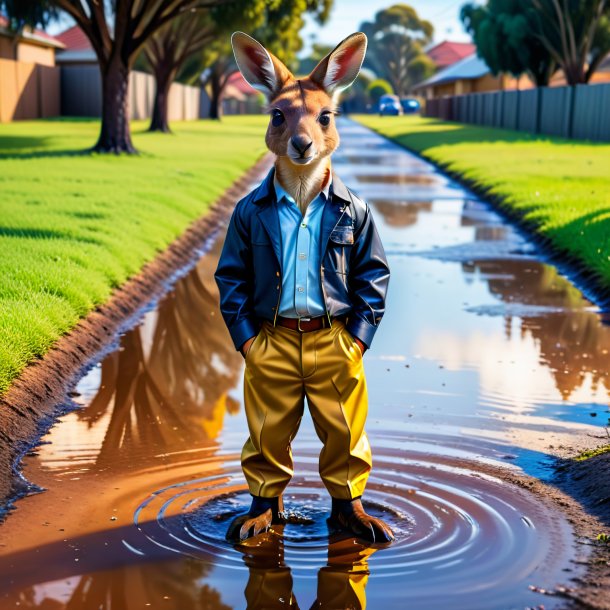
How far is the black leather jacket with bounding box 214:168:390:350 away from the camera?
4.35 meters

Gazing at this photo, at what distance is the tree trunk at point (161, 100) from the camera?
A: 39.6 m

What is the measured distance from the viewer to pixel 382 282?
14.8ft

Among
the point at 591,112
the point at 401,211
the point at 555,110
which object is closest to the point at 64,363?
the point at 401,211

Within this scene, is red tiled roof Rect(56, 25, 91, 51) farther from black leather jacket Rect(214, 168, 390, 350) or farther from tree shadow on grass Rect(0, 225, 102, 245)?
black leather jacket Rect(214, 168, 390, 350)

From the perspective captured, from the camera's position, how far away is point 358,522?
4.43m

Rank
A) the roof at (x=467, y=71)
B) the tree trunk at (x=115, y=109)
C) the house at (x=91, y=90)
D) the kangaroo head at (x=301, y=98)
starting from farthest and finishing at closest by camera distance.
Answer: the roof at (x=467, y=71), the house at (x=91, y=90), the tree trunk at (x=115, y=109), the kangaroo head at (x=301, y=98)

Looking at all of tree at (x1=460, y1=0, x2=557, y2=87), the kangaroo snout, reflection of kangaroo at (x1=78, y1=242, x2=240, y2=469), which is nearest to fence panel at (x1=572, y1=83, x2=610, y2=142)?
tree at (x1=460, y1=0, x2=557, y2=87)

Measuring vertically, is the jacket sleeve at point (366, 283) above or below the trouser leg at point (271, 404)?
above

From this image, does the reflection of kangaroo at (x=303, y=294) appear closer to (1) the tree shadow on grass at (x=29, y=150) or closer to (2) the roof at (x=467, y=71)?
(1) the tree shadow on grass at (x=29, y=150)

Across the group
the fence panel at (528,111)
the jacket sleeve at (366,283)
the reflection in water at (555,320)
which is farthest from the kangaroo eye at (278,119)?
the fence panel at (528,111)

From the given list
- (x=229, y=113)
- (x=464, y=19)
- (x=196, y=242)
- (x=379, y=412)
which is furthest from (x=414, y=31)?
(x=379, y=412)

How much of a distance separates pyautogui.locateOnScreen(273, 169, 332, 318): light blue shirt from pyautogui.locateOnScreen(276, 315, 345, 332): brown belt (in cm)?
2

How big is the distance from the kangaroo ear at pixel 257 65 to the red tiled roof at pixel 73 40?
57076 mm

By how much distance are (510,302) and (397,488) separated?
5.03 meters
